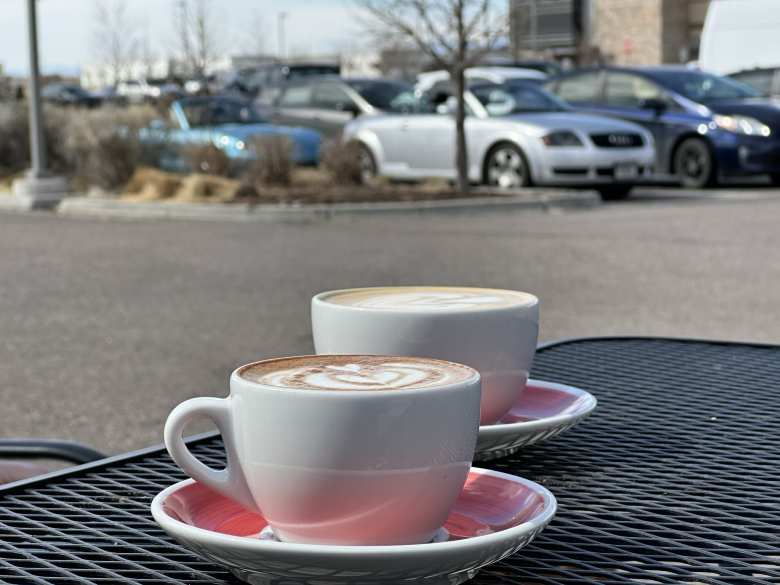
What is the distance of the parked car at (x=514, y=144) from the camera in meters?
14.8

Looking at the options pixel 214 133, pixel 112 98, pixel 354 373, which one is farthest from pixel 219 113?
pixel 354 373

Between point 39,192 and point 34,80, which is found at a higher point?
point 34,80

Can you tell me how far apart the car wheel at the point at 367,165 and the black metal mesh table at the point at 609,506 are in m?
15.1

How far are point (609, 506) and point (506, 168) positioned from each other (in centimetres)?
1451

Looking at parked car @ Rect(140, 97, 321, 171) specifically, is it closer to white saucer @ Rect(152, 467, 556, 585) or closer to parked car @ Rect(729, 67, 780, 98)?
parked car @ Rect(729, 67, 780, 98)

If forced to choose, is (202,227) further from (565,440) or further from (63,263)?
(565,440)

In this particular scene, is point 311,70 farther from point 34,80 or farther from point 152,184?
point 34,80

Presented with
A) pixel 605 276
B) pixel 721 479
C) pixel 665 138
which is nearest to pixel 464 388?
pixel 721 479

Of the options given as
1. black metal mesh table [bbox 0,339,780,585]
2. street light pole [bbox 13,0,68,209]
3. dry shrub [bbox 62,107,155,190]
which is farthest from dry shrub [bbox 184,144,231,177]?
black metal mesh table [bbox 0,339,780,585]

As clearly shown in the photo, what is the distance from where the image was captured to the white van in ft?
74.9

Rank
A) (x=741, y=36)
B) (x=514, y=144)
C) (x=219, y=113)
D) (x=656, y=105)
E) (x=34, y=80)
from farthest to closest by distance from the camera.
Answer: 1. (x=741, y=36)
2. (x=219, y=113)
3. (x=656, y=105)
4. (x=34, y=80)
5. (x=514, y=144)

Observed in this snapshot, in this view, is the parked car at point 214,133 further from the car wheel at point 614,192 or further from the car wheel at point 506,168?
the car wheel at point 614,192

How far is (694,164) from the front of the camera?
16.3m

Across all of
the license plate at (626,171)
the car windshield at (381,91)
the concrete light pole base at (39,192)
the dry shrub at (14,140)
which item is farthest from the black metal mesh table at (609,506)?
the dry shrub at (14,140)
